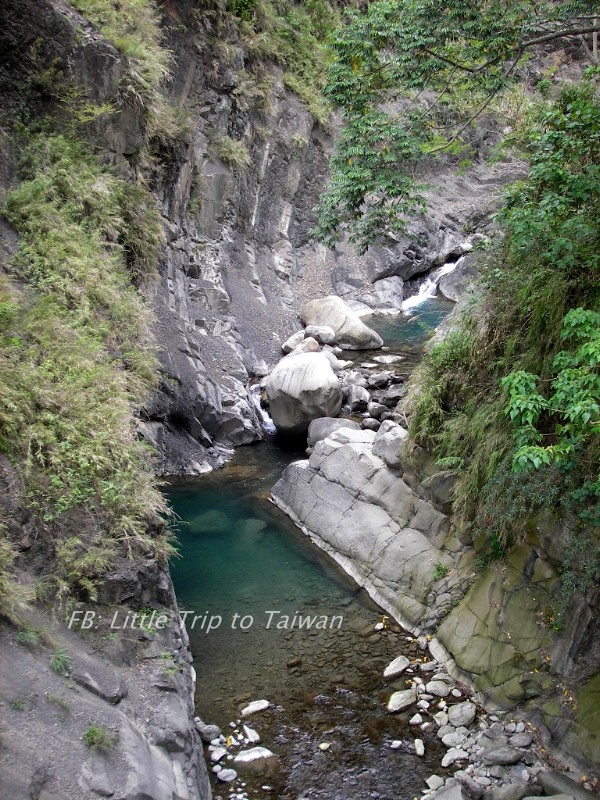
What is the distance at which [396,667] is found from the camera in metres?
7.90

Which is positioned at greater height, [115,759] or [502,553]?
[502,553]

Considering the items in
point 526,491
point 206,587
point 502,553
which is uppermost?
point 526,491

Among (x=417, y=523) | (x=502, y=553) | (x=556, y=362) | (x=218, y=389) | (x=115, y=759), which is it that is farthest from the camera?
(x=218, y=389)

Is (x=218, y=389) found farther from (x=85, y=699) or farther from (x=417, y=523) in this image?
(x=85, y=699)

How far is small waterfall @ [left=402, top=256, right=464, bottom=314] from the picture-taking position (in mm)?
23703

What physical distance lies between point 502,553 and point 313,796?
3589mm

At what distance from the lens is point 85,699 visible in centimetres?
498

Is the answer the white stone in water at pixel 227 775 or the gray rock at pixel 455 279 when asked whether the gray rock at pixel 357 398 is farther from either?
the gray rock at pixel 455 279

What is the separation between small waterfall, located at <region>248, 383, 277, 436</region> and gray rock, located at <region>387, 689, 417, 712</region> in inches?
328

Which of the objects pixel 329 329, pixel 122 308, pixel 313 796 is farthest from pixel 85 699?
pixel 329 329

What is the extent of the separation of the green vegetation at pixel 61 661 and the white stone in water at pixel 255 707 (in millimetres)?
2817

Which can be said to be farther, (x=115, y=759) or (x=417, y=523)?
(x=417, y=523)

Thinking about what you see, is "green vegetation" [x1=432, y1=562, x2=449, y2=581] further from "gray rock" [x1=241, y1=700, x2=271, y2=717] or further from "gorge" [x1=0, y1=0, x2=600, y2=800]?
"gray rock" [x1=241, y1=700, x2=271, y2=717]

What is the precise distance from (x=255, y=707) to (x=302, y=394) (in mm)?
7851
